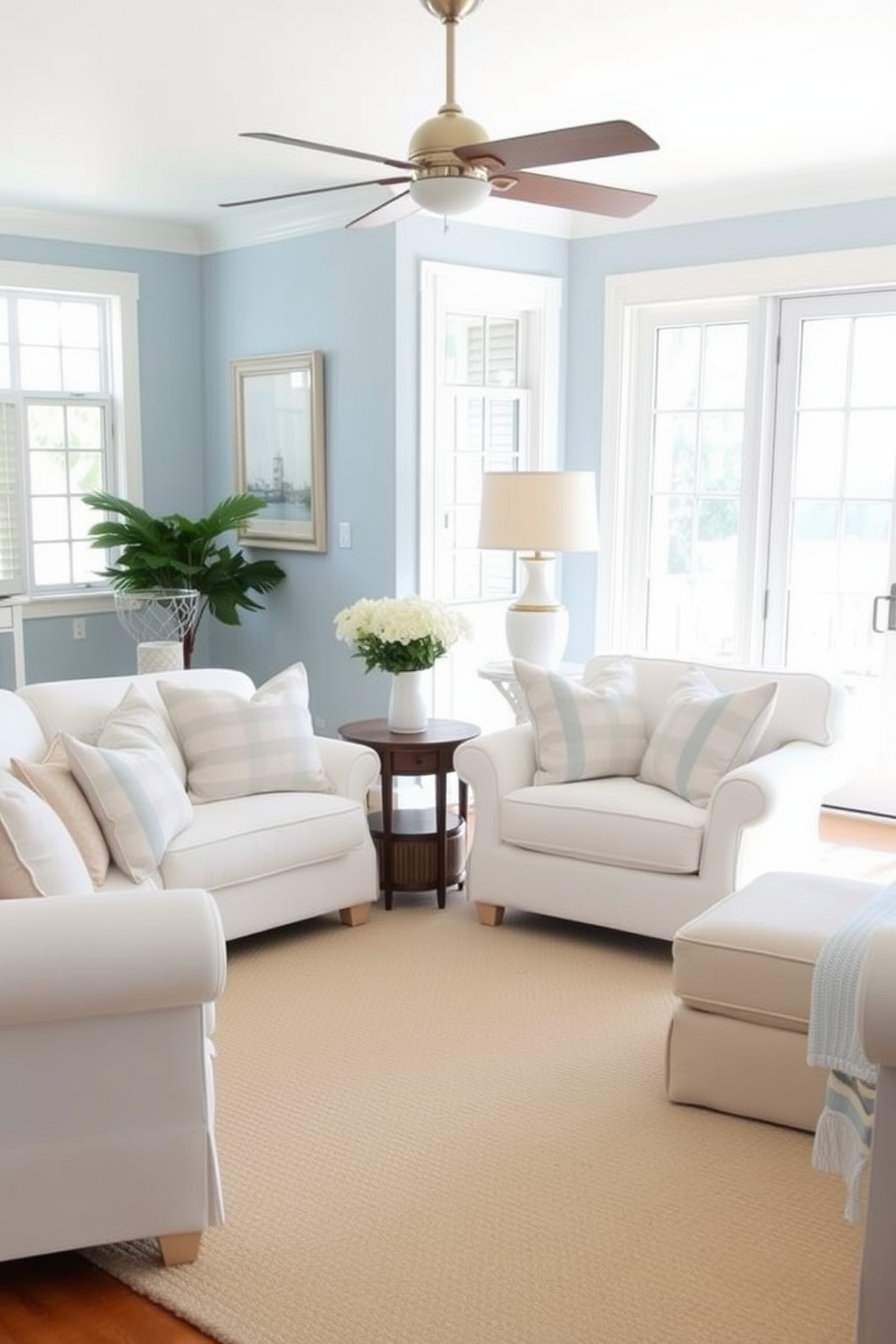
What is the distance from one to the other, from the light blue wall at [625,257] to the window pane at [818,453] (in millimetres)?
686

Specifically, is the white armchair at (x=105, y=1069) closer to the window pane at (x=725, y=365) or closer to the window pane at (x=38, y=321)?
the window pane at (x=725, y=365)

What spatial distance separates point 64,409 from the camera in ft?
21.7

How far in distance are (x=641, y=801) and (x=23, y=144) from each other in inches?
132

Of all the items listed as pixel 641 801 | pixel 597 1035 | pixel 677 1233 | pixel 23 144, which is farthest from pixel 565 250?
pixel 677 1233

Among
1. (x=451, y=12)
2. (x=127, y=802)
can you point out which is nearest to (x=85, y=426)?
(x=127, y=802)

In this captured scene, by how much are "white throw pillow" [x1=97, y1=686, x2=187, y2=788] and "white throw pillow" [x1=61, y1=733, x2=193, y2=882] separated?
12 cm

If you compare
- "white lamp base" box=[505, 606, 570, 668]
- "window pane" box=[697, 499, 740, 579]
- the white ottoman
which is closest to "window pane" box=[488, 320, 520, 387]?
"window pane" box=[697, 499, 740, 579]

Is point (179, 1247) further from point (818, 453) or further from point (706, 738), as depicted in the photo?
point (818, 453)

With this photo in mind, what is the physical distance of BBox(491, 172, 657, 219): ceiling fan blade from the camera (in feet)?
11.0

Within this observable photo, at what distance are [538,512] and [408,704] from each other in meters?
0.89

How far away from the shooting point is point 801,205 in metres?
5.43

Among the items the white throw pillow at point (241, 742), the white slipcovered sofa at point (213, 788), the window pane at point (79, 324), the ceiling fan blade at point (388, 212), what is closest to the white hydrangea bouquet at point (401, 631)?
the white slipcovered sofa at point (213, 788)

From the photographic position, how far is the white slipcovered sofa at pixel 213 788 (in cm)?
350

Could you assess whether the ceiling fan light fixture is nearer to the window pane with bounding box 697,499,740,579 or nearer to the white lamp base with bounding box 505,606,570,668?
the white lamp base with bounding box 505,606,570,668
